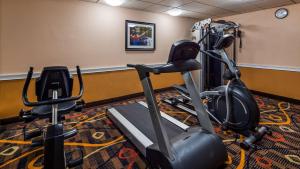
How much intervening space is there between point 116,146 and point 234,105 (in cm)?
177

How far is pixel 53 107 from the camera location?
165 cm

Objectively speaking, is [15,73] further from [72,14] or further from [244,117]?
[244,117]

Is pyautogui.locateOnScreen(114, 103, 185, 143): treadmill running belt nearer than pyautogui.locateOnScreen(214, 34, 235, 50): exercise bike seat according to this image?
Yes

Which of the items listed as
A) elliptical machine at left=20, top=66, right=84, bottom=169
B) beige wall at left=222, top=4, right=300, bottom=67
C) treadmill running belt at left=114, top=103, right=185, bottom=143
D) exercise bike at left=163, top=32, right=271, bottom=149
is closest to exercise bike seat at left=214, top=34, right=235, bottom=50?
exercise bike at left=163, top=32, right=271, bottom=149

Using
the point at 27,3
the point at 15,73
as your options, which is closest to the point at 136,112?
the point at 15,73

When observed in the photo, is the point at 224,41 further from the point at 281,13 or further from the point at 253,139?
the point at 281,13

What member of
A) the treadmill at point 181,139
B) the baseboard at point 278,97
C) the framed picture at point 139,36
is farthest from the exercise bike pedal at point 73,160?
the baseboard at point 278,97

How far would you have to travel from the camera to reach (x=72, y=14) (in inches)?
130

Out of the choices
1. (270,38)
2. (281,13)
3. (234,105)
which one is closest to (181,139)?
(234,105)

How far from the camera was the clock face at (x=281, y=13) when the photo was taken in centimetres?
372

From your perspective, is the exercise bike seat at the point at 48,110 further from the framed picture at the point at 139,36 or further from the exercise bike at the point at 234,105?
the framed picture at the point at 139,36

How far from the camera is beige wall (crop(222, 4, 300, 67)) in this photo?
3.66 metres

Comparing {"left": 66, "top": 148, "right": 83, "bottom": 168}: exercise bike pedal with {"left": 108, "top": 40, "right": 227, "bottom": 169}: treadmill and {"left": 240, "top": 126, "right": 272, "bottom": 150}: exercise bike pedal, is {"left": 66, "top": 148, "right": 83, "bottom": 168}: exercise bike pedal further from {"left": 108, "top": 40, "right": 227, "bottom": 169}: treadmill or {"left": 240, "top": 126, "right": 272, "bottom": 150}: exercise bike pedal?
{"left": 240, "top": 126, "right": 272, "bottom": 150}: exercise bike pedal

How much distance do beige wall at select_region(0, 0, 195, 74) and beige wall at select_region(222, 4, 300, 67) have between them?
8.20 feet
